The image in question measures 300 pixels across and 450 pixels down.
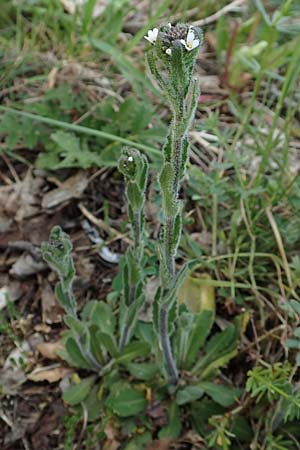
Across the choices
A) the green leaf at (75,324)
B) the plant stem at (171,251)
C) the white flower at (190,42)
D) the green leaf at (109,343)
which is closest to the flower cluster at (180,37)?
the white flower at (190,42)

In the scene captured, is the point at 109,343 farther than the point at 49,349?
No

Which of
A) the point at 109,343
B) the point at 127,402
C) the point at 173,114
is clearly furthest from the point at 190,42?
the point at 127,402

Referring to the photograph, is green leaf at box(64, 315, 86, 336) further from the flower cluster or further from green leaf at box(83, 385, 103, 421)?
the flower cluster

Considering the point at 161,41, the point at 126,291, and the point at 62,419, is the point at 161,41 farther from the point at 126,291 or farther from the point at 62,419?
the point at 62,419

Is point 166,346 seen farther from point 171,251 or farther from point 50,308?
point 50,308

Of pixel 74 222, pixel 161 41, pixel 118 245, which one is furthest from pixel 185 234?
pixel 161 41

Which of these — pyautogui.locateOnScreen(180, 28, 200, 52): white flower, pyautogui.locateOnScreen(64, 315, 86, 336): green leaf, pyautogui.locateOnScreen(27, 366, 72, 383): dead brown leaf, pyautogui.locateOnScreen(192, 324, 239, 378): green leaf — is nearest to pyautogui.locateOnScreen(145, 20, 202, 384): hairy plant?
pyautogui.locateOnScreen(180, 28, 200, 52): white flower
